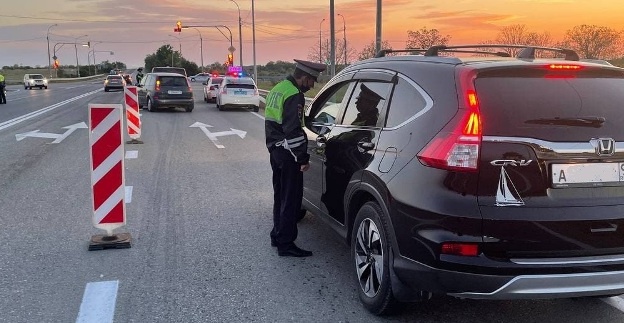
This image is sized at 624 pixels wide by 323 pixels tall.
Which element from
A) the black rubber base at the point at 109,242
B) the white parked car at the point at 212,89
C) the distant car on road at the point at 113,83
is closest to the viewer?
the black rubber base at the point at 109,242

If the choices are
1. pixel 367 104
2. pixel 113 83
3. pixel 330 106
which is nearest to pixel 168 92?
pixel 330 106

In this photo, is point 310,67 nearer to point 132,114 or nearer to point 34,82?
point 132,114

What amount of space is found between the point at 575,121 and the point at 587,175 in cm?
31

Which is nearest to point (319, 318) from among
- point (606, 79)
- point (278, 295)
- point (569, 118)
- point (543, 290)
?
point (278, 295)

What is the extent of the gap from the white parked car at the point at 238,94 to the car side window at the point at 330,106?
19233mm

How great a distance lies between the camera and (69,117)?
2073 centimetres

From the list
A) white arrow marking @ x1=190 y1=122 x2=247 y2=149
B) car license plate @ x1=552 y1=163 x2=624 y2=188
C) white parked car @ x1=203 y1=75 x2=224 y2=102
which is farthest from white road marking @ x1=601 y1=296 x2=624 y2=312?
white parked car @ x1=203 y1=75 x2=224 y2=102

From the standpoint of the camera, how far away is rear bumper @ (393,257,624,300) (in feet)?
10.1

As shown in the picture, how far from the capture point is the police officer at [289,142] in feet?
16.0

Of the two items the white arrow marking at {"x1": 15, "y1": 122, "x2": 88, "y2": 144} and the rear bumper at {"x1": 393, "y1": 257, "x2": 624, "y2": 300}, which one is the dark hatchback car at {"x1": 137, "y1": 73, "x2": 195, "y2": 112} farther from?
the rear bumper at {"x1": 393, "y1": 257, "x2": 624, "y2": 300}

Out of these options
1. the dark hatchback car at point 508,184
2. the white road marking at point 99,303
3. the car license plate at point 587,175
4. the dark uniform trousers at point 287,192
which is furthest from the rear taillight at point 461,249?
the white road marking at point 99,303

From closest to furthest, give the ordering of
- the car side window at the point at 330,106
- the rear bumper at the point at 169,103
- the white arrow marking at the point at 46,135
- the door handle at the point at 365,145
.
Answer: the door handle at the point at 365,145, the car side window at the point at 330,106, the white arrow marking at the point at 46,135, the rear bumper at the point at 169,103

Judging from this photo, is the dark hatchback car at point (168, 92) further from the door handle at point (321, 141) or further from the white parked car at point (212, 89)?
the door handle at point (321, 141)

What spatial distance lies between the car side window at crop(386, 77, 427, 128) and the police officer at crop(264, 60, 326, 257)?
46.3 inches
